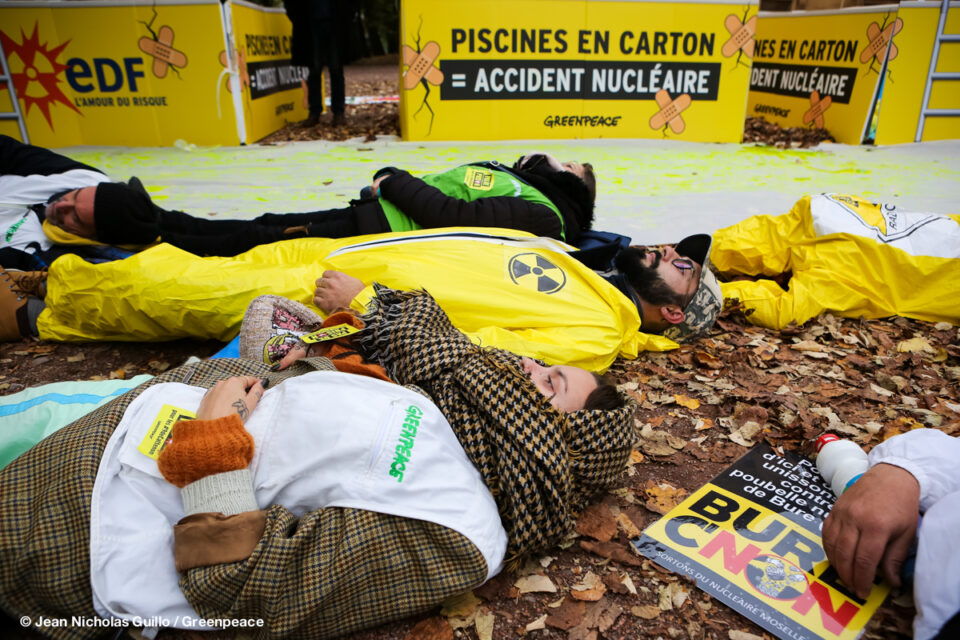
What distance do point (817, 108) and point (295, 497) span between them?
929 cm

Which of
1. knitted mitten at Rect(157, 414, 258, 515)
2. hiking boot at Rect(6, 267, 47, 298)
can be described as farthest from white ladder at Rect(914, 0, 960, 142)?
hiking boot at Rect(6, 267, 47, 298)

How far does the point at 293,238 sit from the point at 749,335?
2.68 metres

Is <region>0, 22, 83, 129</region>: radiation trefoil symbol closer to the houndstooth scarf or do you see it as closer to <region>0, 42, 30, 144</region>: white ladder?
<region>0, 42, 30, 144</region>: white ladder

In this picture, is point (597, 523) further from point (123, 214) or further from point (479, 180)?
point (123, 214)

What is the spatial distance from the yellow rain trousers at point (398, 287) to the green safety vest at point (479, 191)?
0.48 meters

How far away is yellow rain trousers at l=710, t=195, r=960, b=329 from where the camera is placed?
353 cm

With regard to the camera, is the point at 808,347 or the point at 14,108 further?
the point at 14,108

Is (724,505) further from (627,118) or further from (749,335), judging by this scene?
(627,118)

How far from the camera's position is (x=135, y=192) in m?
3.47

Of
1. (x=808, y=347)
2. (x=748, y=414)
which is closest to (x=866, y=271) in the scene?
(x=808, y=347)

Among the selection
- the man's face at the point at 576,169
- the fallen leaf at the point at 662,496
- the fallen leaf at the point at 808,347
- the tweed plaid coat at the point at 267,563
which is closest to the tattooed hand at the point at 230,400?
the tweed plaid coat at the point at 267,563

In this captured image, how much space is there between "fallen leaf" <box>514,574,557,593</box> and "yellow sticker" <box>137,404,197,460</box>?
106 centimetres

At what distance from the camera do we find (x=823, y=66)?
8.46m

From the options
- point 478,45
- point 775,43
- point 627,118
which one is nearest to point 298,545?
point 478,45
